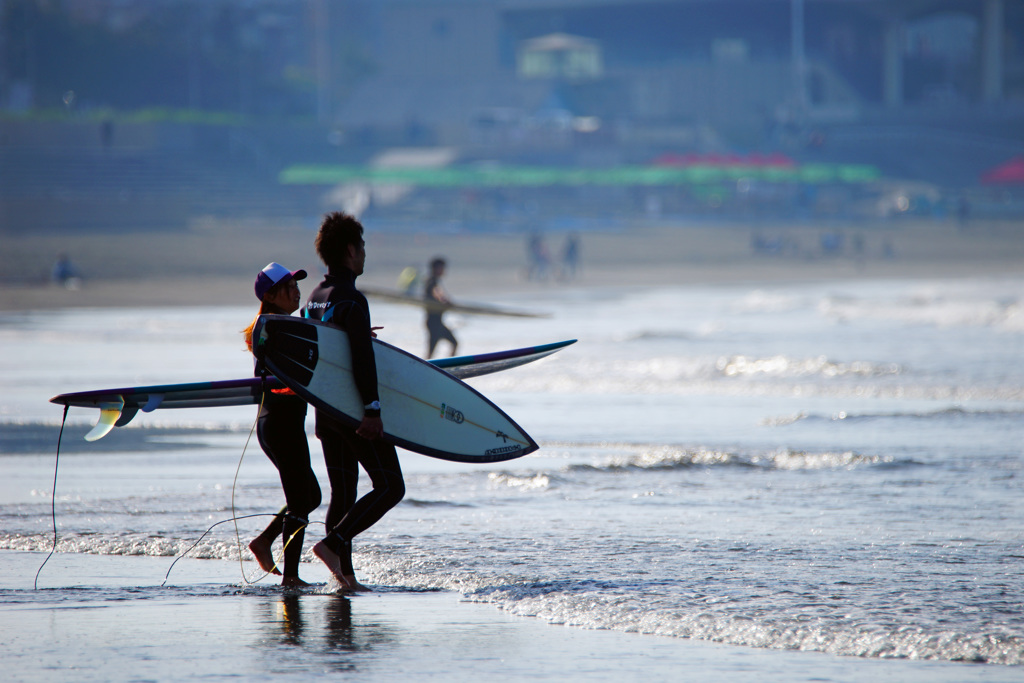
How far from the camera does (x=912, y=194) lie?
202 ft

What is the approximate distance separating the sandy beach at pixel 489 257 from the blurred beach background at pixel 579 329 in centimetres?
28

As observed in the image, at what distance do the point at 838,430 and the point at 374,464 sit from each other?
6398 millimetres

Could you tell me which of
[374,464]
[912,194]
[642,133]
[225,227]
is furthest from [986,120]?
[374,464]

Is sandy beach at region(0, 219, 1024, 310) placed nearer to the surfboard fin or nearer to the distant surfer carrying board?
the surfboard fin

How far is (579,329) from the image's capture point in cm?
2308

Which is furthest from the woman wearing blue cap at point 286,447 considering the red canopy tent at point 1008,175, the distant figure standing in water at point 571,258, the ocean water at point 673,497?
the red canopy tent at point 1008,175

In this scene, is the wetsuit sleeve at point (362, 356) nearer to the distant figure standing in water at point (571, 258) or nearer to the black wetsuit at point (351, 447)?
the black wetsuit at point (351, 447)

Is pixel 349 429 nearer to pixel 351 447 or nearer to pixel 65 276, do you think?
pixel 351 447

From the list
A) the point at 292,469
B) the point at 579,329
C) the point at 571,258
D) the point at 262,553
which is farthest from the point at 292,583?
the point at 571,258

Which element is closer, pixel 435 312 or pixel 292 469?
pixel 292 469

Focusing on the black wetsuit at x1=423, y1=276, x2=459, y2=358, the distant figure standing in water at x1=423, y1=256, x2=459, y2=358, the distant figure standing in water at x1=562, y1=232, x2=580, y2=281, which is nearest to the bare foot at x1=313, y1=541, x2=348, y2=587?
the distant figure standing in water at x1=423, y1=256, x2=459, y2=358

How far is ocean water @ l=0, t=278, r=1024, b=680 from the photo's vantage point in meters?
5.01

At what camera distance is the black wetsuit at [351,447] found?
5020mm

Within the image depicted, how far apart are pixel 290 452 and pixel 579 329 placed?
1801 cm
